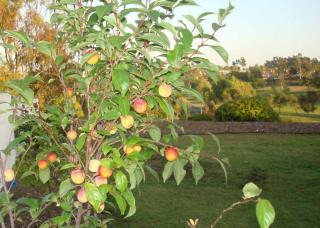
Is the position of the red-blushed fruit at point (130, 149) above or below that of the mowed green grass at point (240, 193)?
above

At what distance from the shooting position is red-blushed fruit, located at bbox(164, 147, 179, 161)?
2.17m

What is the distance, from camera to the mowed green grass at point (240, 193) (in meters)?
6.89

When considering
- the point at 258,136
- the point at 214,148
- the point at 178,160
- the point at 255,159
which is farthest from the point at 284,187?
the point at 258,136

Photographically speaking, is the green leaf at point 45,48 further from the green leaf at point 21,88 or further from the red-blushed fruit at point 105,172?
the red-blushed fruit at point 105,172

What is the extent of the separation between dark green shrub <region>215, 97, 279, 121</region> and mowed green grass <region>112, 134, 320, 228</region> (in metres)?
8.63

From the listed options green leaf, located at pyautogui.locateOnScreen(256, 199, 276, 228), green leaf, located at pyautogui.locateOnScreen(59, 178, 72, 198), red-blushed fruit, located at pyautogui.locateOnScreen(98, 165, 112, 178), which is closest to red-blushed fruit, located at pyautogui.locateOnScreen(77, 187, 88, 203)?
green leaf, located at pyautogui.locateOnScreen(59, 178, 72, 198)

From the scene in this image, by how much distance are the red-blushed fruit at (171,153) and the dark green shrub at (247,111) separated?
69.7 ft

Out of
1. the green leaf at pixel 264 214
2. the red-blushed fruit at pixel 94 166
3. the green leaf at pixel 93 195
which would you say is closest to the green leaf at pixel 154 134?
the red-blushed fruit at pixel 94 166

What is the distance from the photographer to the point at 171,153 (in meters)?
2.18

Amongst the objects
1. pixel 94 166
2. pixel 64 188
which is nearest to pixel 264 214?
pixel 94 166

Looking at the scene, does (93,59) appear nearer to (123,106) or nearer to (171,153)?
(123,106)

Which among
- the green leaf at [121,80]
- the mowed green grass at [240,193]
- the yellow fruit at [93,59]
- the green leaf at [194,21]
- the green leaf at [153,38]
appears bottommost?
the mowed green grass at [240,193]

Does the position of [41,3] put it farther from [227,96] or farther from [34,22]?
[227,96]

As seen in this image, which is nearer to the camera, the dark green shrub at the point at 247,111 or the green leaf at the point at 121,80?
the green leaf at the point at 121,80
